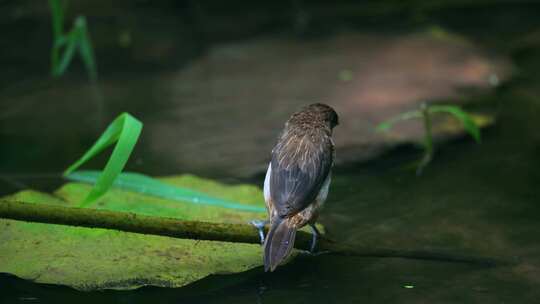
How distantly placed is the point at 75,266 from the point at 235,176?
1.81m

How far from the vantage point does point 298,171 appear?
13.9 ft

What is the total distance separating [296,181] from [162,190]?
2.82ft


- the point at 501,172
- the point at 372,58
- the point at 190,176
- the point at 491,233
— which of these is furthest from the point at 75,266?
the point at 372,58

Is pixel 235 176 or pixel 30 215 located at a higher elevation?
pixel 235 176

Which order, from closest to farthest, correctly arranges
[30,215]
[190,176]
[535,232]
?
[30,215]
[535,232]
[190,176]

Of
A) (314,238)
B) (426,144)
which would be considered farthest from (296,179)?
(426,144)

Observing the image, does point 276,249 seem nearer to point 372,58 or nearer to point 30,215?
point 30,215

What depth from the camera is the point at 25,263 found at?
4066 mm

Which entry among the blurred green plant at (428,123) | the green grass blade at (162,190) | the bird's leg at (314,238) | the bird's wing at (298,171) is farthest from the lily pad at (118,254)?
the blurred green plant at (428,123)

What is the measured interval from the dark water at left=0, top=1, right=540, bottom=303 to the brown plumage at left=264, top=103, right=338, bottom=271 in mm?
320

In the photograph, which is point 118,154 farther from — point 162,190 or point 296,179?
point 296,179

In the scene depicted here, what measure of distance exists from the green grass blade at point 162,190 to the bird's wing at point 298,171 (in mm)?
456

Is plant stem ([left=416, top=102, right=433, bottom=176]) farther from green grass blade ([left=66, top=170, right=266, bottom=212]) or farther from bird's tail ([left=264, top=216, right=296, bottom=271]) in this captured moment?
bird's tail ([left=264, top=216, right=296, bottom=271])

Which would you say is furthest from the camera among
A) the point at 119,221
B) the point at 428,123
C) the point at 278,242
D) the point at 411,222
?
the point at 428,123
